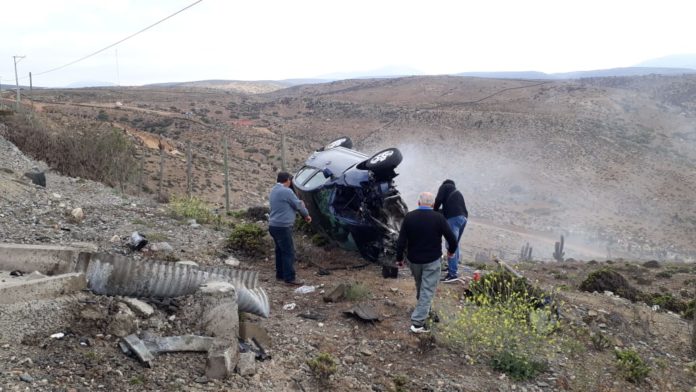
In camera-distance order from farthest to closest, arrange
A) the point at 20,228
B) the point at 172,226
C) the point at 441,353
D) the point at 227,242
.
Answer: the point at 172,226
the point at 227,242
the point at 20,228
the point at 441,353

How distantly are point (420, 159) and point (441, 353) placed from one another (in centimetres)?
3476

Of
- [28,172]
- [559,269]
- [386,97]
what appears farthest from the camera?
[386,97]

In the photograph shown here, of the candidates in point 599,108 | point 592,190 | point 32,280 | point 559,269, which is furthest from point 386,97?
point 32,280

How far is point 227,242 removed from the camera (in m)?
9.27

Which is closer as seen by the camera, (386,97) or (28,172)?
(28,172)

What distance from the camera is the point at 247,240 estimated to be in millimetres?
9102

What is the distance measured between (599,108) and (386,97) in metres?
27.0

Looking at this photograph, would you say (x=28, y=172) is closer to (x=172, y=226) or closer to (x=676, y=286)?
(x=172, y=226)

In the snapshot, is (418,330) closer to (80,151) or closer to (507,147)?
(80,151)

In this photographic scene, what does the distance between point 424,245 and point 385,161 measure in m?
2.39

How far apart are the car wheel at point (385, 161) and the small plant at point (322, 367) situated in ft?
12.2

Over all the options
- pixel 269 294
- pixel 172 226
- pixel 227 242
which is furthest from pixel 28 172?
pixel 269 294

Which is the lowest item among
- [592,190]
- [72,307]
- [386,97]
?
[592,190]

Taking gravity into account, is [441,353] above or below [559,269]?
above
